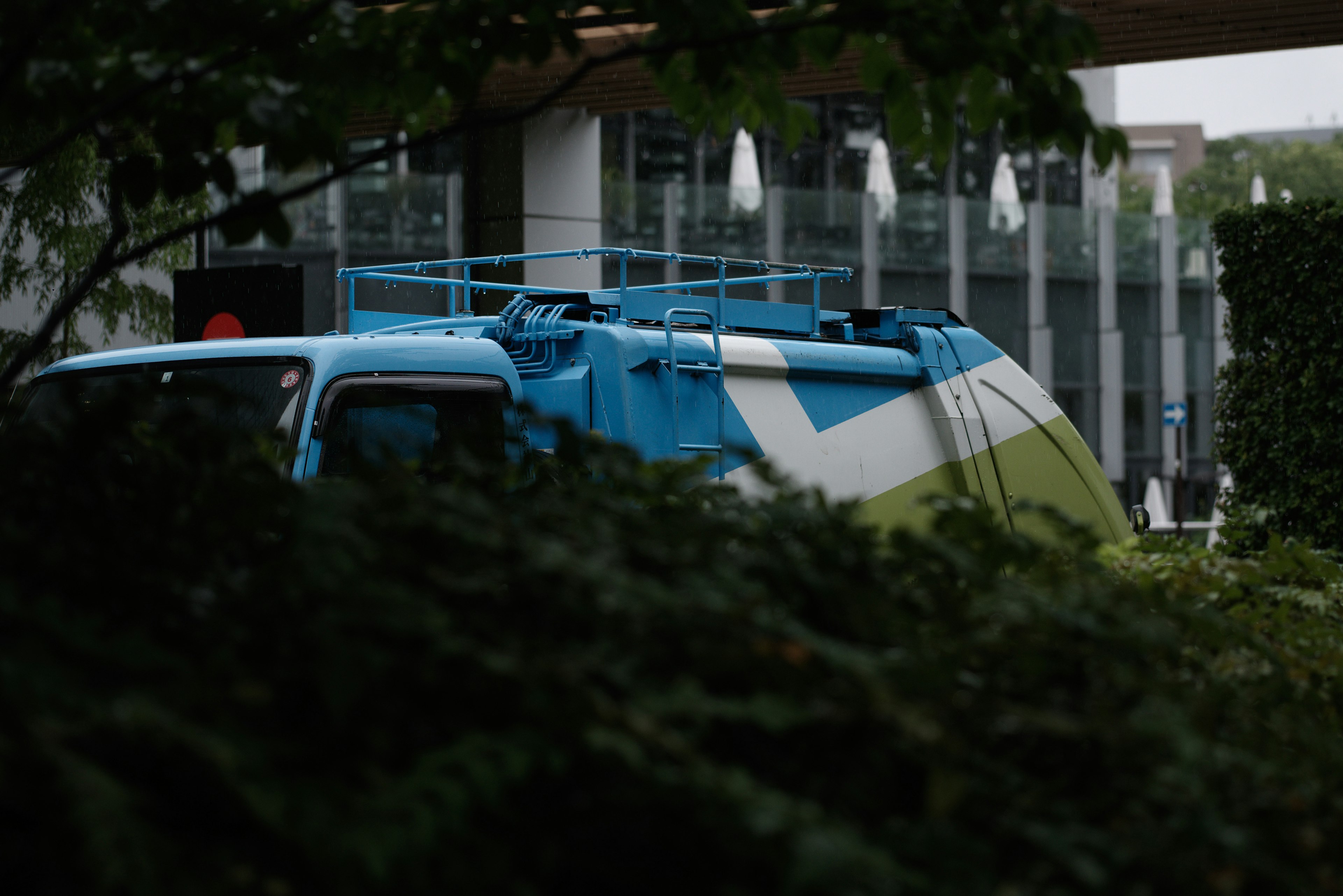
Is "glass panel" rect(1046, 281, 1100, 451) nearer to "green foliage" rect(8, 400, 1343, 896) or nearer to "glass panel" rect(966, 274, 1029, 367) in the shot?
"glass panel" rect(966, 274, 1029, 367)

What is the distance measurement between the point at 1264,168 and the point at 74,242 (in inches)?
3509

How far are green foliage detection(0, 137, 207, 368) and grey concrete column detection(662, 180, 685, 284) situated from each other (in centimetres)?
1069

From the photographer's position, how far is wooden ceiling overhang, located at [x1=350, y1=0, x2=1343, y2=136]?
10.4 m

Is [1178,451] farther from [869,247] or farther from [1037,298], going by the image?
[1037,298]

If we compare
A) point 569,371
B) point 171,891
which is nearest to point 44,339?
point 171,891

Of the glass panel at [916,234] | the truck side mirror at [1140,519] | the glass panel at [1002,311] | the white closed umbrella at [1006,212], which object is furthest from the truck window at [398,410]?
the white closed umbrella at [1006,212]

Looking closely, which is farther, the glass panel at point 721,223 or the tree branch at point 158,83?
the glass panel at point 721,223

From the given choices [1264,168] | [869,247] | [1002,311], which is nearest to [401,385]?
[869,247]

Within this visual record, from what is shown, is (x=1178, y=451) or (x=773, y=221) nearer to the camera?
(x=1178, y=451)

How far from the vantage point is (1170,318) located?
30031mm

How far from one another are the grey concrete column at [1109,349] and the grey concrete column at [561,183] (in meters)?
17.8

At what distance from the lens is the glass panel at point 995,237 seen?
27.6 metres

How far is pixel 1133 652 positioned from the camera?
2.60m

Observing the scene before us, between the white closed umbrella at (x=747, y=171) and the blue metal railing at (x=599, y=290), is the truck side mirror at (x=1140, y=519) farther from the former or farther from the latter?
the white closed umbrella at (x=747, y=171)
